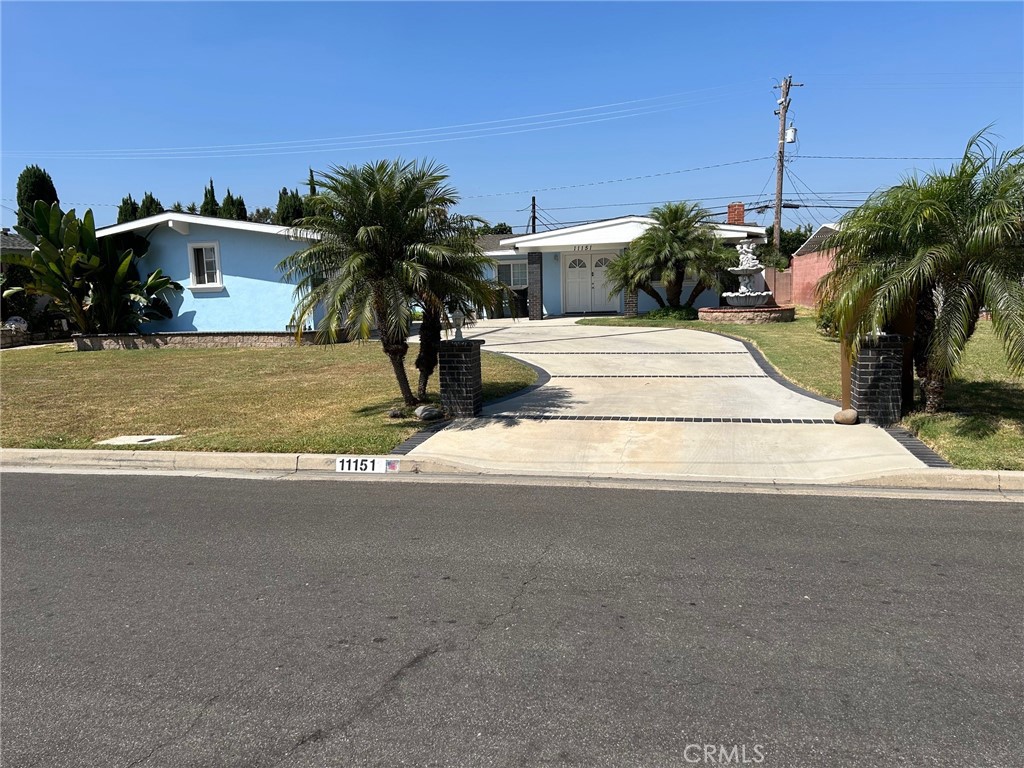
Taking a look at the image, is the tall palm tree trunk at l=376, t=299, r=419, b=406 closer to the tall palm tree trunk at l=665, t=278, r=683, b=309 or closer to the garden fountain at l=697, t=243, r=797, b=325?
the garden fountain at l=697, t=243, r=797, b=325

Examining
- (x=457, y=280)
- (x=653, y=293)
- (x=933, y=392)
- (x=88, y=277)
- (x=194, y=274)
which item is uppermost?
(x=194, y=274)

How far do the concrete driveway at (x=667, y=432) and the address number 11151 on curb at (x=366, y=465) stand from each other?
26 centimetres

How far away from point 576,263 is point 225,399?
1931 centimetres

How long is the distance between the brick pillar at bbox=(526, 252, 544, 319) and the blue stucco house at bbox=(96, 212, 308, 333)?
9557mm

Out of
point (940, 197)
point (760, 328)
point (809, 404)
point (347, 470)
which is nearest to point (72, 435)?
point (347, 470)

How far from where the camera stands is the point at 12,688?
339 cm

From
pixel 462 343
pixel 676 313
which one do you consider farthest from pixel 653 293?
pixel 462 343

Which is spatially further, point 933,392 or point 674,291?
point 674,291

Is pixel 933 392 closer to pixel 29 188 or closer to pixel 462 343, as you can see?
pixel 462 343

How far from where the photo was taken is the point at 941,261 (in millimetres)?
7781

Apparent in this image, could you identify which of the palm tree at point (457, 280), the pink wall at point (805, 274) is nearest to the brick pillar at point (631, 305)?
the pink wall at point (805, 274)

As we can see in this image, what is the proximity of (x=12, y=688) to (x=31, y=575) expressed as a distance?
170 centimetres

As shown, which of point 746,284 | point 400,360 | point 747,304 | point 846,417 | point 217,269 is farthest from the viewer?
point 746,284

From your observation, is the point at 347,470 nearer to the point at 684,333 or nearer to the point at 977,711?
the point at 977,711
